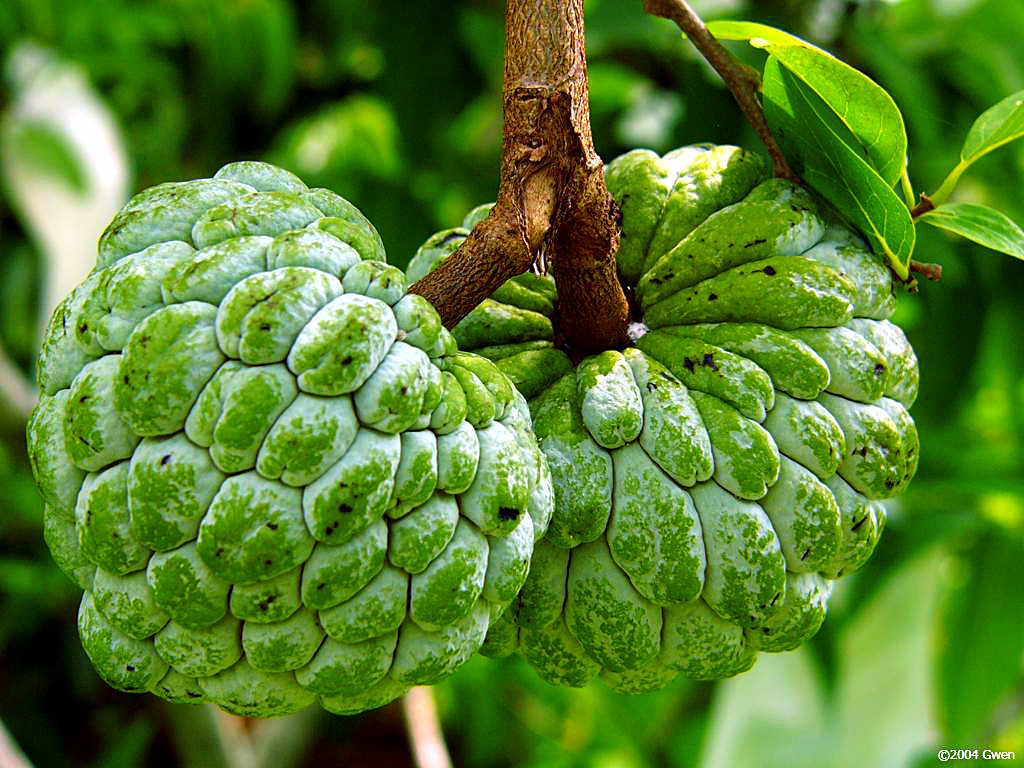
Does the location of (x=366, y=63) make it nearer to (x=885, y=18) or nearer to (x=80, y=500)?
(x=885, y=18)

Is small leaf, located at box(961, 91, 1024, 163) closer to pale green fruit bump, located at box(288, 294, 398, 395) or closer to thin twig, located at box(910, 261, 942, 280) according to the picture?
thin twig, located at box(910, 261, 942, 280)

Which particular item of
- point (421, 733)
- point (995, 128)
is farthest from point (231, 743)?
point (995, 128)

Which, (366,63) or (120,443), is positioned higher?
(120,443)

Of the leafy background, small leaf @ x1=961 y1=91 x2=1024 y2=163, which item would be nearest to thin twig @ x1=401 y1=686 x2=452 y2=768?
the leafy background

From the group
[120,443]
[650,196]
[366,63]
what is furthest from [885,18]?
[120,443]

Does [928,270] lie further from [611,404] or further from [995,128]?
[611,404]

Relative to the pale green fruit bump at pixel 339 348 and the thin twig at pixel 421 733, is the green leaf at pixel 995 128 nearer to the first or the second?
the pale green fruit bump at pixel 339 348
